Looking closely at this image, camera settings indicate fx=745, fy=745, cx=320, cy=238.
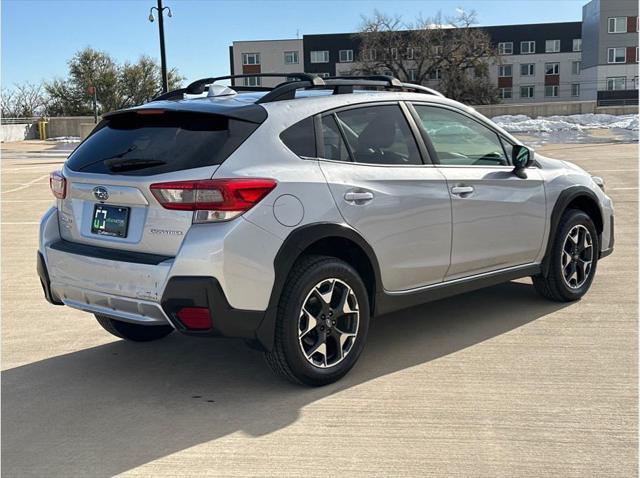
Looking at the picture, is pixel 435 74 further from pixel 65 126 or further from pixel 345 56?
pixel 65 126

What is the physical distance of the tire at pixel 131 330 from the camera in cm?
512

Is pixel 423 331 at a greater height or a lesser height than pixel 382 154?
lesser

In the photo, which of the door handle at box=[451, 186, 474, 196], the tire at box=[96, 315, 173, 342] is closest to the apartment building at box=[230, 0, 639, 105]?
the tire at box=[96, 315, 173, 342]

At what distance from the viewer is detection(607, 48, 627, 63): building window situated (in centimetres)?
6594

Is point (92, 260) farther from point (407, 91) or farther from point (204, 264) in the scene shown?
point (407, 91)

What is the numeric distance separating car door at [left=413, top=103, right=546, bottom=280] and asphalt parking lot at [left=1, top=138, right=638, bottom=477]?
562mm

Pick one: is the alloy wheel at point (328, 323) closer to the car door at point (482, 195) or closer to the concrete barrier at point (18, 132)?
the car door at point (482, 195)

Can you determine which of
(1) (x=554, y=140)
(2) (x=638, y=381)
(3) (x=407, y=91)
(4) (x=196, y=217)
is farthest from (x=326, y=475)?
(1) (x=554, y=140)

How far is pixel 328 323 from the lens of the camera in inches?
165

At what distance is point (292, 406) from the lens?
4.01m

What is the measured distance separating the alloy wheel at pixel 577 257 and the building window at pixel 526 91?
7391cm

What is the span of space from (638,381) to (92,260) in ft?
10.3

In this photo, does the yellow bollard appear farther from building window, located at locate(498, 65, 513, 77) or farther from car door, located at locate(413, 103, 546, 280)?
car door, located at locate(413, 103, 546, 280)

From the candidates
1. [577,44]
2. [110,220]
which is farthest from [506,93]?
Result: [110,220]
